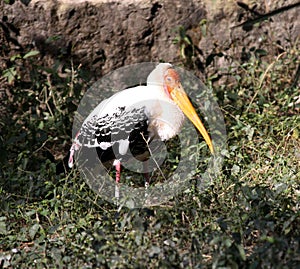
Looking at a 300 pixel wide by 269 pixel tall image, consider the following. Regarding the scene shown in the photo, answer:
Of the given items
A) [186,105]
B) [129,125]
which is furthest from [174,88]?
[129,125]

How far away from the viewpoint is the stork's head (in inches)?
233

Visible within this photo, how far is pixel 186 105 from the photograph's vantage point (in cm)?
596

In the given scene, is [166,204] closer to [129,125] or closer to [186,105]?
[129,125]

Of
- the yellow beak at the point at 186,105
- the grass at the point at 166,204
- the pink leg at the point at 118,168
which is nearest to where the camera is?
the grass at the point at 166,204

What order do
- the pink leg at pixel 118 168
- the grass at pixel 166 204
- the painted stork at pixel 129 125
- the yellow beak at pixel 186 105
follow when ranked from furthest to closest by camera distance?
1. the yellow beak at pixel 186 105
2. the pink leg at pixel 118 168
3. the painted stork at pixel 129 125
4. the grass at pixel 166 204

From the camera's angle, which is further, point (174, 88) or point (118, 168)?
point (174, 88)

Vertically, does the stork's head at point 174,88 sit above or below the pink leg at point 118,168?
above

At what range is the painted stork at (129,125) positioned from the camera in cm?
551


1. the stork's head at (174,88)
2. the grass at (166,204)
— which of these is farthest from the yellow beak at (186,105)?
the grass at (166,204)

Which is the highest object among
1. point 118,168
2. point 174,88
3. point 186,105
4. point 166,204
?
point 174,88

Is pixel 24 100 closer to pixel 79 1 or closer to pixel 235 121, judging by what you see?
pixel 79 1

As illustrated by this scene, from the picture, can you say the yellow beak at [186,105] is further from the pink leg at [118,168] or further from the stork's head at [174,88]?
the pink leg at [118,168]

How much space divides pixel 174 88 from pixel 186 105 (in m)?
0.17

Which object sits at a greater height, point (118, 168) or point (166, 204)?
point (166, 204)
